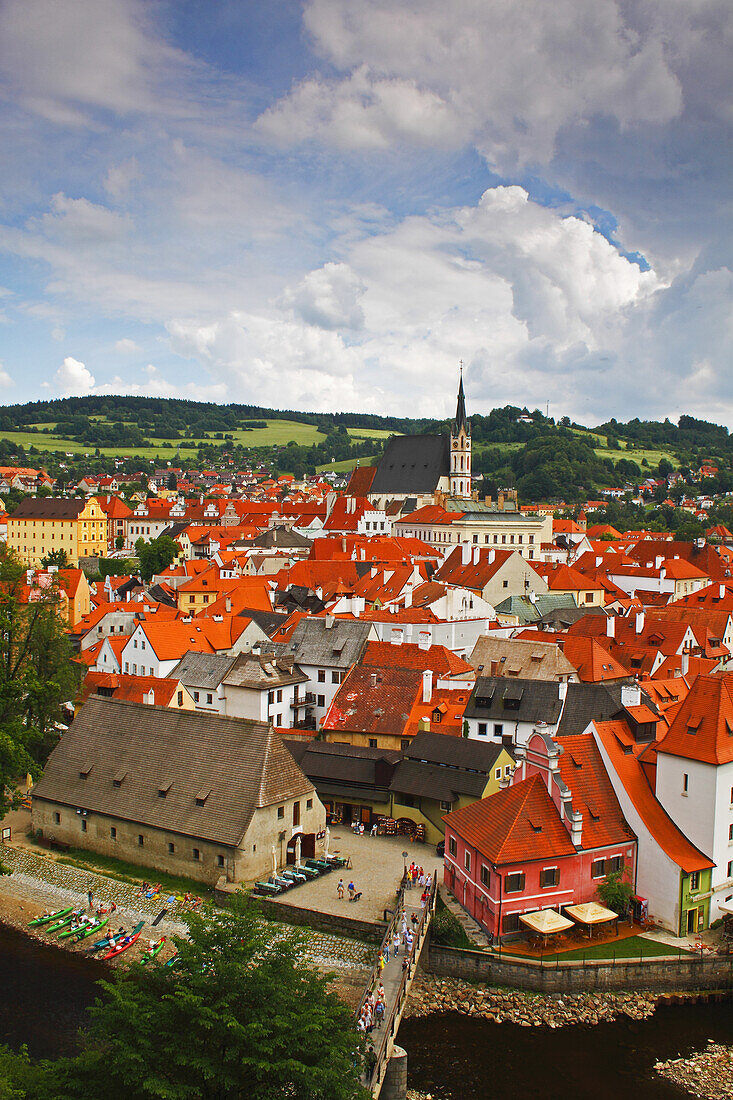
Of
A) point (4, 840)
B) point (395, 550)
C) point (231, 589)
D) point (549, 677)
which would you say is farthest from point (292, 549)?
point (4, 840)

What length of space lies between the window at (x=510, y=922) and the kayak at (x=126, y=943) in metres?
12.7

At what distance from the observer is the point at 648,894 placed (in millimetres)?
31109

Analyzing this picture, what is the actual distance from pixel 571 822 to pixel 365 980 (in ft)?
29.0

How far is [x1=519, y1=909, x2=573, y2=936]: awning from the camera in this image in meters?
28.2

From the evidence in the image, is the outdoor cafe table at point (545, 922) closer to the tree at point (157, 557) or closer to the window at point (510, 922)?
the window at point (510, 922)

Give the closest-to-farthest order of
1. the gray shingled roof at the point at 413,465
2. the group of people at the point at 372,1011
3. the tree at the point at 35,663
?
1. the group of people at the point at 372,1011
2. the tree at the point at 35,663
3. the gray shingled roof at the point at 413,465

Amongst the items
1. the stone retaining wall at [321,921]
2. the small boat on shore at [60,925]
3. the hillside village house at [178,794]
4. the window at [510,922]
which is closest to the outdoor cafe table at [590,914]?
the window at [510,922]

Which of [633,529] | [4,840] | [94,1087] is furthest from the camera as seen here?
[633,529]

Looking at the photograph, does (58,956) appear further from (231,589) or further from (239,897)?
(231,589)

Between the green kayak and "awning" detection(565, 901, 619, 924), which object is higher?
"awning" detection(565, 901, 619, 924)

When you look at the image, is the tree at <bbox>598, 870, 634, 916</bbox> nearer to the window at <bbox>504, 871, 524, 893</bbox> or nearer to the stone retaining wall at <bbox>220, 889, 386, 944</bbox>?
the window at <bbox>504, 871, 524, 893</bbox>

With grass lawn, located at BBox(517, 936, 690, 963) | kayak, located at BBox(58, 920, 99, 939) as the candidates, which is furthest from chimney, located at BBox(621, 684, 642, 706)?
kayak, located at BBox(58, 920, 99, 939)

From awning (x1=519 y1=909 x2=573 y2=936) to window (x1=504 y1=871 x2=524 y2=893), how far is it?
89 centimetres

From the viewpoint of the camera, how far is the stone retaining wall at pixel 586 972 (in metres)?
27.5
